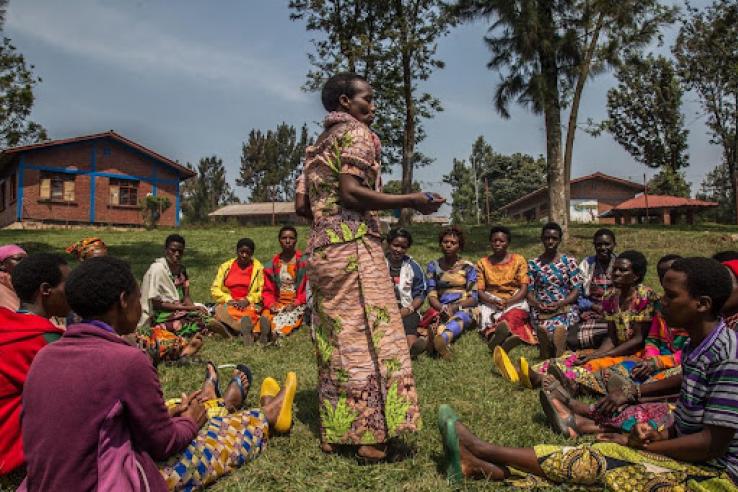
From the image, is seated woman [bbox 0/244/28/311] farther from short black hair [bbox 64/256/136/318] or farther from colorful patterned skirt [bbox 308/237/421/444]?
colorful patterned skirt [bbox 308/237/421/444]

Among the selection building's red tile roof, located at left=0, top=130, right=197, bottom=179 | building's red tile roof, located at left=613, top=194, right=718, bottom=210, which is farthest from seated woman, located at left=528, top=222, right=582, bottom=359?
building's red tile roof, located at left=613, top=194, right=718, bottom=210

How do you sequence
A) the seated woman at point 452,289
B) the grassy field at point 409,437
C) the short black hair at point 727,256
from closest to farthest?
the grassy field at point 409,437 → the short black hair at point 727,256 → the seated woman at point 452,289

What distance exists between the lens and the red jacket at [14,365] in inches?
102

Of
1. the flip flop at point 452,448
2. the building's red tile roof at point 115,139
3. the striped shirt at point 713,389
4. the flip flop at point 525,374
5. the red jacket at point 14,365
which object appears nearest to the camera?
the striped shirt at point 713,389

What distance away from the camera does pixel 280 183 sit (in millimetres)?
60125

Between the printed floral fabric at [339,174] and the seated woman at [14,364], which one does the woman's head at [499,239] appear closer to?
the printed floral fabric at [339,174]

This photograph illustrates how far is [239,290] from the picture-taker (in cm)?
741

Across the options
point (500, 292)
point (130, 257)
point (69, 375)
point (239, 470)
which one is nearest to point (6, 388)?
point (69, 375)

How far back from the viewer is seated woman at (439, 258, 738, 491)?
2.42m

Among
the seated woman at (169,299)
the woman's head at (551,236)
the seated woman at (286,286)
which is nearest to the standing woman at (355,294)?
the seated woman at (169,299)

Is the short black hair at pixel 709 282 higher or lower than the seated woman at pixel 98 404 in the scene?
higher

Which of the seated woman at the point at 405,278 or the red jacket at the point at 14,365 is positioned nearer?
the red jacket at the point at 14,365

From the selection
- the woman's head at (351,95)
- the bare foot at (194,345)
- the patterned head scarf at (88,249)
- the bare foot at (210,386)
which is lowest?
the bare foot at (210,386)

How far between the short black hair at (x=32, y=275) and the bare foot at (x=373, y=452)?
1.93 metres
